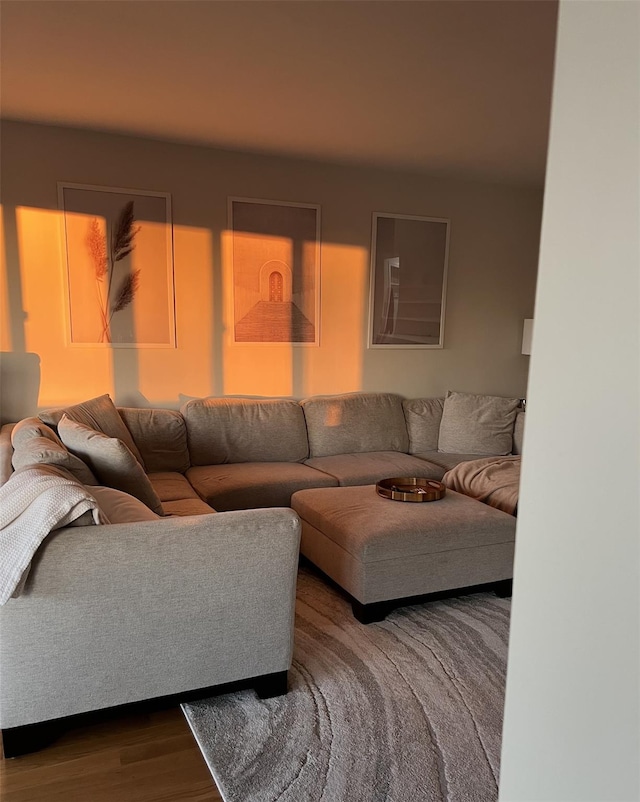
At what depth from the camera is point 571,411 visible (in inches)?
27.5

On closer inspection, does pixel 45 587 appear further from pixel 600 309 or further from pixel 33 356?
pixel 33 356

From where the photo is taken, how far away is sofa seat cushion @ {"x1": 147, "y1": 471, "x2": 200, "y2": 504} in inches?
121

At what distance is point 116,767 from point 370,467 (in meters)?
2.39

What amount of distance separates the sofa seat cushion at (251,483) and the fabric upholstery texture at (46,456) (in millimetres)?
1006

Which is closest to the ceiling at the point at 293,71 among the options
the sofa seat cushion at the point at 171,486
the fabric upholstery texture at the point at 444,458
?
the sofa seat cushion at the point at 171,486

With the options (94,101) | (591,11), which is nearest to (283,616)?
(591,11)

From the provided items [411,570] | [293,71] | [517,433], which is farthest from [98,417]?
[517,433]

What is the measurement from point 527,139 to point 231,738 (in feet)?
11.5

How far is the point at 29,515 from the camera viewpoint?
5.59 feet

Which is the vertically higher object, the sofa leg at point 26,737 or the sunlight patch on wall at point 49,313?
the sunlight patch on wall at point 49,313

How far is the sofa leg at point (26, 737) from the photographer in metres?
1.74

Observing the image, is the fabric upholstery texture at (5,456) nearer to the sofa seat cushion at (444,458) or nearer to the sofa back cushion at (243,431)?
the sofa back cushion at (243,431)

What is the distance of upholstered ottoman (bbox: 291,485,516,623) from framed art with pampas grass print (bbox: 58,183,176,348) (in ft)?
5.68

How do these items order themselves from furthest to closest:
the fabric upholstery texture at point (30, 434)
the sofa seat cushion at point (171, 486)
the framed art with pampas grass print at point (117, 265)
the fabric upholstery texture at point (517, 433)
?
the fabric upholstery texture at point (517, 433)
the framed art with pampas grass print at point (117, 265)
the sofa seat cushion at point (171, 486)
the fabric upholstery texture at point (30, 434)
